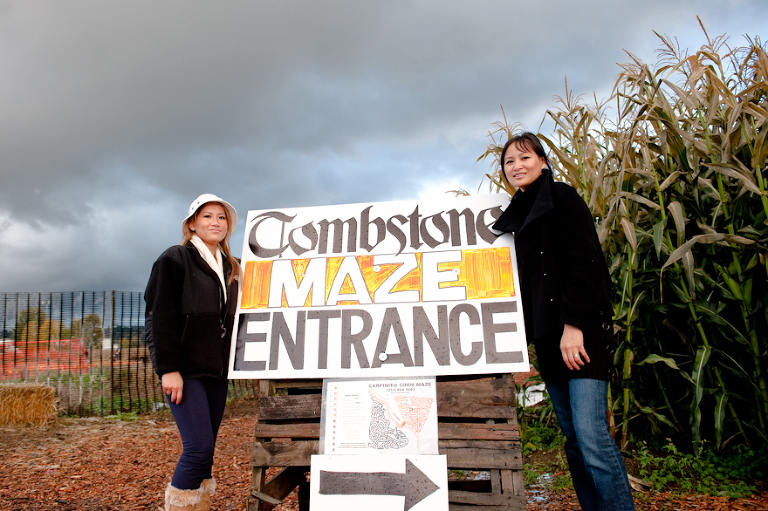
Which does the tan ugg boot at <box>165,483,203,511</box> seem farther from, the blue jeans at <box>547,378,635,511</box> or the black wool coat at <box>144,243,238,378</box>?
the blue jeans at <box>547,378,635,511</box>

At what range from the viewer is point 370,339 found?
2607mm

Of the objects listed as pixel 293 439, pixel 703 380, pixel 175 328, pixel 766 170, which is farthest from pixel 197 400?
pixel 766 170

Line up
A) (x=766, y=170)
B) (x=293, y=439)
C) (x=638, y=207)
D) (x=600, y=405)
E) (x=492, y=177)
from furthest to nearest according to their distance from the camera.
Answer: (x=492, y=177), (x=638, y=207), (x=766, y=170), (x=293, y=439), (x=600, y=405)

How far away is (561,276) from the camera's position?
228 cm

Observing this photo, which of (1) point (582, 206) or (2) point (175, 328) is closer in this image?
(1) point (582, 206)

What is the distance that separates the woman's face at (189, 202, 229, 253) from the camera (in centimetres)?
276

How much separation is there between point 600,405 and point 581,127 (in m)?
2.50

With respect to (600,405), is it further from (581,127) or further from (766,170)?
(581,127)

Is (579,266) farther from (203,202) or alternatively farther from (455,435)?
(203,202)

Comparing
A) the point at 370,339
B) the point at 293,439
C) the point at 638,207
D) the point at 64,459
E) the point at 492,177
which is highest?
the point at 492,177

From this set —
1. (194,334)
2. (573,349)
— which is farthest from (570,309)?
(194,334)

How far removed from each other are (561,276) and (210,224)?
6.61 ft

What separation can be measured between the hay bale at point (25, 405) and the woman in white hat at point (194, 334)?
6.12m

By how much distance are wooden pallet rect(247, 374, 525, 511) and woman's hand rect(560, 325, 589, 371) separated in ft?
1.32
